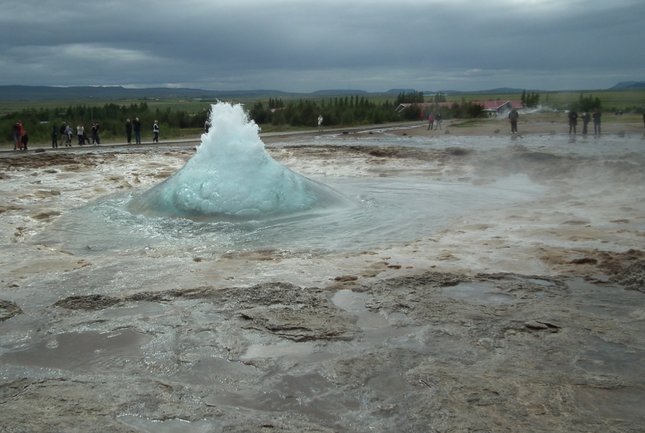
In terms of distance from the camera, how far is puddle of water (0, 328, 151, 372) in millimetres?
3723

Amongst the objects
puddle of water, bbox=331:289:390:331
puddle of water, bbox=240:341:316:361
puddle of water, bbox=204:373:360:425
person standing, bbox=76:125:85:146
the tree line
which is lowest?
puddle of water, bbox=204:373:360:425

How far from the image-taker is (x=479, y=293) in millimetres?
4910

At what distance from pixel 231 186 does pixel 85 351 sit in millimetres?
4711

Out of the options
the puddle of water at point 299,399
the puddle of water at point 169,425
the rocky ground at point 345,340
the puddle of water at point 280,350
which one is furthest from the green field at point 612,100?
the puddle of water at point 169,425

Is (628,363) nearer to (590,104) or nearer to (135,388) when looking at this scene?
(135,388)

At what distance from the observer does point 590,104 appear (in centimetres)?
2617

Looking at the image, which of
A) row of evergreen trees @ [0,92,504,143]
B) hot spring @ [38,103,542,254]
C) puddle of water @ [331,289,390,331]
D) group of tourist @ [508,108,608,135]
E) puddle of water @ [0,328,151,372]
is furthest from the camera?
row of evergreen trees @ [0,92,504,143]

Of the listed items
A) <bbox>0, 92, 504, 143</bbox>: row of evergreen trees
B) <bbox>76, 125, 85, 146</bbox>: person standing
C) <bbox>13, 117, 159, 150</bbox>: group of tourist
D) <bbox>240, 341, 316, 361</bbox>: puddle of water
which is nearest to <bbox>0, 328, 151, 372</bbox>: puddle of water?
<bbox>240, 341, 316, 361</bbox>: puddle of water

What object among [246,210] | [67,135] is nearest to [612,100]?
[67,135]

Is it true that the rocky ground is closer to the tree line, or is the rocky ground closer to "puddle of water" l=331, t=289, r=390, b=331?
"puddle of water" l=331, t=289, r=390, b=331

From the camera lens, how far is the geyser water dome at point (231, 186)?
817cm

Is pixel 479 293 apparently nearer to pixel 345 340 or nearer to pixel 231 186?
pixel 345 340

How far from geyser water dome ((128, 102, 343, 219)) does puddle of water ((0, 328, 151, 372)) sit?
392cm

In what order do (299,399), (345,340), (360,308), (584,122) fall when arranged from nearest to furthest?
(299,399), (345,340), (360,308), (584,122)
